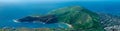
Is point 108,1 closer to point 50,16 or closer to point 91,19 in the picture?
point 91,19

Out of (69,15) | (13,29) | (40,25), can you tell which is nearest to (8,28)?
(13,29)

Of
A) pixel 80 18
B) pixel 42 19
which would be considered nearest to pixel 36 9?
pixel 42 19

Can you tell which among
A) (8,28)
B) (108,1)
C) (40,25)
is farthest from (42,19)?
(108,1)

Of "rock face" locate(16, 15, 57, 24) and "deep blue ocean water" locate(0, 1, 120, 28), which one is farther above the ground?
"deep blue ocean water" locate(0, 1, 120, 28)

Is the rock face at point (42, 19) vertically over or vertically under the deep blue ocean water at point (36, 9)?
under
